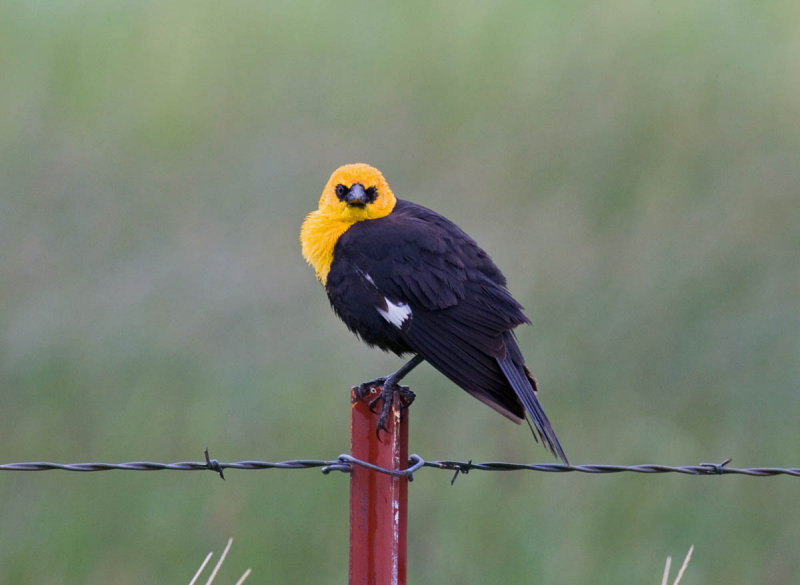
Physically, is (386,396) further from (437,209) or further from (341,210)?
(437,209)

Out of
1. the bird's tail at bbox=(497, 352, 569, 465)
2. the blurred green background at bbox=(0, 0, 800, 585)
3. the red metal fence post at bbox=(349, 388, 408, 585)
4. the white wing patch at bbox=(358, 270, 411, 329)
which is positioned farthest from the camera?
the blurred green background at bbox=(0, 0, 800, 585)

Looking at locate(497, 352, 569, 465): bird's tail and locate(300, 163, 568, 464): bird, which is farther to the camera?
locate(300, 163, 568, 464): bird

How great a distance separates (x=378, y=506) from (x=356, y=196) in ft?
4.79

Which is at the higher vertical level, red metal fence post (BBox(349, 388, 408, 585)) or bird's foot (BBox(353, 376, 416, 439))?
bird's foot (BBox(353, 376, 416, 439))

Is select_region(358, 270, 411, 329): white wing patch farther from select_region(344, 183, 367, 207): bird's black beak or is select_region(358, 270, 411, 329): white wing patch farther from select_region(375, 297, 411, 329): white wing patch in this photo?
select_region(344, 183, 367, 207): bird's black beak

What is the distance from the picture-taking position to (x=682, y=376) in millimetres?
4164

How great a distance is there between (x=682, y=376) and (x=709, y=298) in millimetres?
356

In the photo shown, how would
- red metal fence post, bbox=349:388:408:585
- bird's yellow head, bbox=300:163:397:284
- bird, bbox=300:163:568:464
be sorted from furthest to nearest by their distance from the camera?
bird's yellow head, bbox=300:163:397:284 < bird, bbox=300:163:568:464 < red metal fence post, bbox=349:388:408:585

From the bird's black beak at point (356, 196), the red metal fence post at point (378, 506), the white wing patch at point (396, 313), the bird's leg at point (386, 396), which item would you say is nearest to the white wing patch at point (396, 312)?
the white wing patch at point (396, 313)

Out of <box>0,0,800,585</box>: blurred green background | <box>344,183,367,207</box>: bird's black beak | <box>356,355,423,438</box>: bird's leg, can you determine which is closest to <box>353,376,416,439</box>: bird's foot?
<box>356,355,423,438</box>: bird's leg

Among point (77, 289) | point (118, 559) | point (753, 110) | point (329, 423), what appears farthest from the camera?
point (753, 110)

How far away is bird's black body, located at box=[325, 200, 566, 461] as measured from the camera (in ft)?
9.80

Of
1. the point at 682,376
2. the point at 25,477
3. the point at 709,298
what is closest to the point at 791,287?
the point at 709,298

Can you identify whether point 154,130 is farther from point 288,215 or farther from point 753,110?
point 753,110
